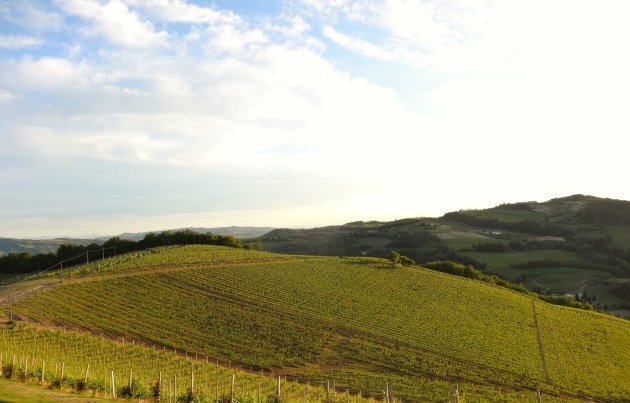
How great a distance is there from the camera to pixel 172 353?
1635 inches

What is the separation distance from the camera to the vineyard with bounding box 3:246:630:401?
4344 cm

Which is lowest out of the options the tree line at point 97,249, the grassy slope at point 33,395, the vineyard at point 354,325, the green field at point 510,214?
the vineyard at point 354,325

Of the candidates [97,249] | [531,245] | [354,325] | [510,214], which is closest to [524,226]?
[510,214]

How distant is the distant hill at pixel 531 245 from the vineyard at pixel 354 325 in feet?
149

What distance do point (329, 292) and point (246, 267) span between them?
17358 millimetres

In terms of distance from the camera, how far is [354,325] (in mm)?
54062

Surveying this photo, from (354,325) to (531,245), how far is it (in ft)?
358

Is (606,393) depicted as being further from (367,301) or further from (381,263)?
(381,263)

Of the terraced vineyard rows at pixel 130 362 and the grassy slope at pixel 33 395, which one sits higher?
the grassy slope at pixel 33 395

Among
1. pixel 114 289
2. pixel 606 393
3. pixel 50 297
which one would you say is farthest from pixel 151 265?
pixel 606 393

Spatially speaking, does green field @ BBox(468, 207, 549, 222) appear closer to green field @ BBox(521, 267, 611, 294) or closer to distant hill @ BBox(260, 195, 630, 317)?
distant hill @ BBox(260, 195, 630, 317)

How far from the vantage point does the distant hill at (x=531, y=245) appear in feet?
379

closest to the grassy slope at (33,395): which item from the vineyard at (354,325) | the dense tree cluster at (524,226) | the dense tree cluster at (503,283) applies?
the vineyard at (354,325)

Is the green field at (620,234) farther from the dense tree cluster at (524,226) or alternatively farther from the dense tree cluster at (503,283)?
the dense tree cluster at (503,283)
